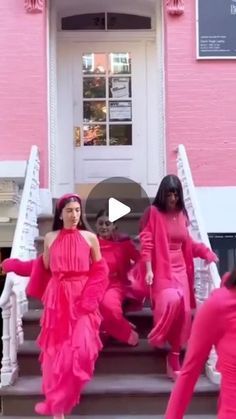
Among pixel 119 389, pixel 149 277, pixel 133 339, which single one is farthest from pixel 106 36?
pixel 119 389

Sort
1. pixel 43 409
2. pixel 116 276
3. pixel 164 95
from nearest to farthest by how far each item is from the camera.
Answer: pixel 43 409, pixel 116 276, pixel 164 95

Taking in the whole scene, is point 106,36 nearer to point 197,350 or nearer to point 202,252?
point 202,252

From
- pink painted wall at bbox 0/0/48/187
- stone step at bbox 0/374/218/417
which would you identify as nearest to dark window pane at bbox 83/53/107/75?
pink painted wall at bbox 0/0/48/187

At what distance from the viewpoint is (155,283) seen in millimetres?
5188

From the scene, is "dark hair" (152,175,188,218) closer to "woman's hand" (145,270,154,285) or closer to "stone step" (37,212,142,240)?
"woman's hand" (145,270,154,285)

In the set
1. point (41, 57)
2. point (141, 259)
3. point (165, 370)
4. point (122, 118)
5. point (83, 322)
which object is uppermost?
point (41, 57)

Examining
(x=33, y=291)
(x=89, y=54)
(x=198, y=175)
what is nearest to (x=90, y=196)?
(x=198, y=175)

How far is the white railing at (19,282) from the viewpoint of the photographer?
4.95 metres

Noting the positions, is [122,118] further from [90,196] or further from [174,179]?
[174,179]

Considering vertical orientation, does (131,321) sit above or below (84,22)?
below

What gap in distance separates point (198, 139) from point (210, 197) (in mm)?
623

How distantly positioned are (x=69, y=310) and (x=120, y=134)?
3.64m

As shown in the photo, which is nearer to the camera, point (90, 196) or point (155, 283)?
point (155, 283)

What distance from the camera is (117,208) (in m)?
6.56
